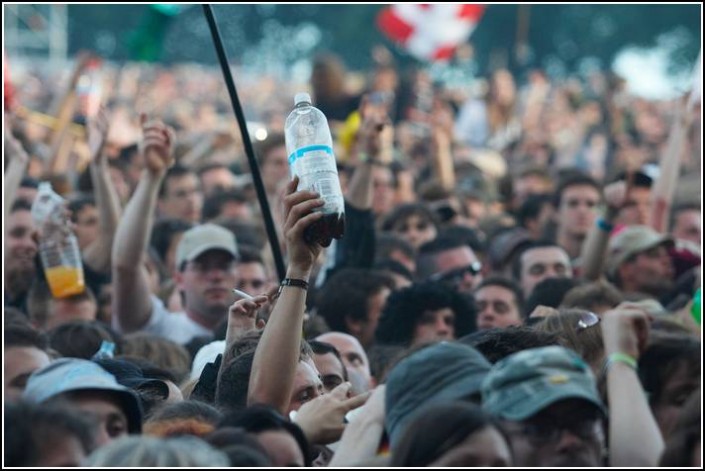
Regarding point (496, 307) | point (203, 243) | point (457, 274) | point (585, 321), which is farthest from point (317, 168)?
point (457, 274)

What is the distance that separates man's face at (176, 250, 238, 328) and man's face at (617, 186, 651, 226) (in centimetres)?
371

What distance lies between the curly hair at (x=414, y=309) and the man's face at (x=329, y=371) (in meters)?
1.84

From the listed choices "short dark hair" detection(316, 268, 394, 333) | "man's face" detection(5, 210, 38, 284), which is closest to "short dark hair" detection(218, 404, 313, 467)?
"short dark hair" detection(316, 268, 394, 333)

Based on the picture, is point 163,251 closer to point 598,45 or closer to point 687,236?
point 687,236

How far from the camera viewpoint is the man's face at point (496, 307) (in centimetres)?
898

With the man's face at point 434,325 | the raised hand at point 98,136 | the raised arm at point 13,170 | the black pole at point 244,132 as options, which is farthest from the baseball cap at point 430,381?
the raised hand at point 98,136

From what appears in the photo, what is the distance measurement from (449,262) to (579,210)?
5.55 feet

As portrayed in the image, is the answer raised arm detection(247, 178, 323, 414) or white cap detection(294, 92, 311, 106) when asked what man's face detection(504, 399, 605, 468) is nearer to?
raised arm detection(247, 178, 323, 414)

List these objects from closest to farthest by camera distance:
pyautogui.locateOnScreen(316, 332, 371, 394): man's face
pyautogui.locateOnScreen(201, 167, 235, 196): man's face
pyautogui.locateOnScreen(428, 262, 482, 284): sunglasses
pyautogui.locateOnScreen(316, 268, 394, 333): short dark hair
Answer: pyautogui.locateOnScreen(316, 332, 371, 394): man's face
pyautogui.locateOnScreen(316, 268, 394, 333): short dark hair
pyautogui.locateOnScreen(428, 262, 482, 284): sunglasses
pyautogui.locateOnScreen(201, 167, 235, 196): man's face

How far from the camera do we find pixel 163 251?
1044 cm

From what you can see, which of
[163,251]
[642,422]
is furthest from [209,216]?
[642,422]

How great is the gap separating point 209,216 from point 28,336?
534cm

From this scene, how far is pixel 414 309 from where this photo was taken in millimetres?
8266

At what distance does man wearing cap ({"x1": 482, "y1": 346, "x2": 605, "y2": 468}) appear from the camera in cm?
434
